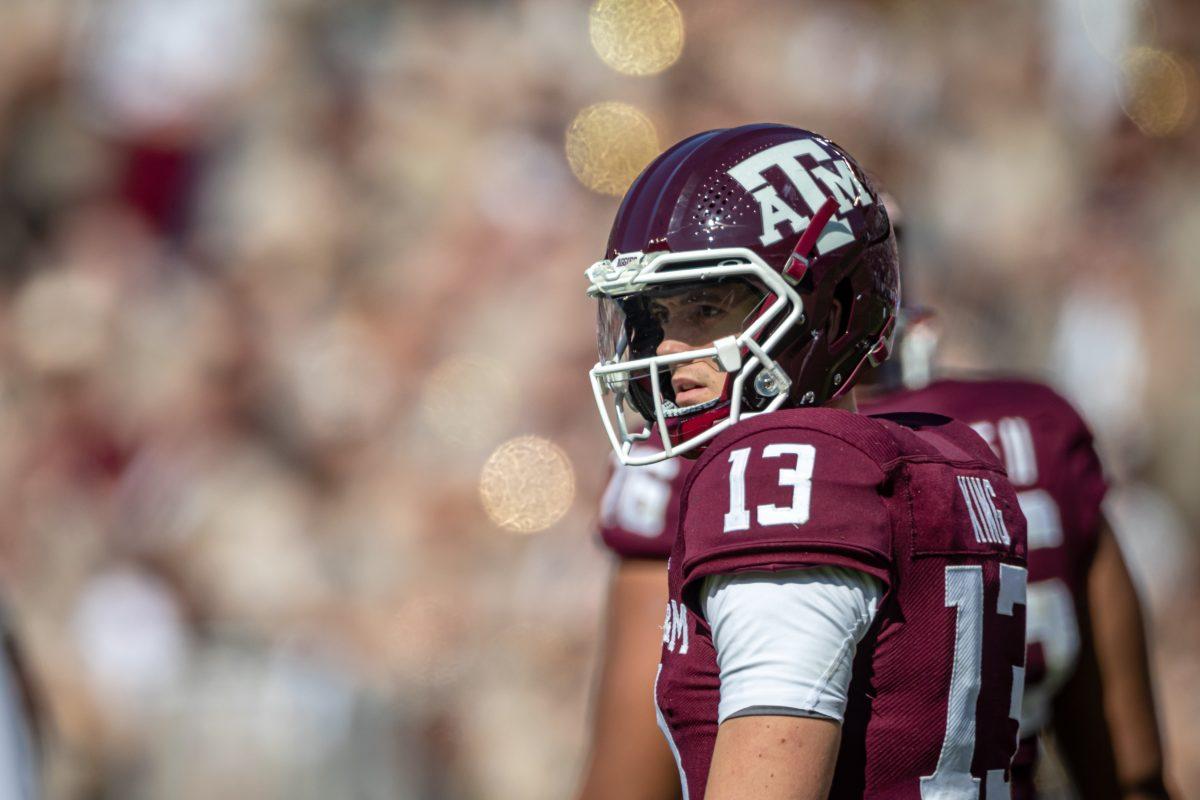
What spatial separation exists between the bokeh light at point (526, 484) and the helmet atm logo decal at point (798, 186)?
9.92 feet

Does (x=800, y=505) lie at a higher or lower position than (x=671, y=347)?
lower

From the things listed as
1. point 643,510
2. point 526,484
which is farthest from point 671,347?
point 526,484

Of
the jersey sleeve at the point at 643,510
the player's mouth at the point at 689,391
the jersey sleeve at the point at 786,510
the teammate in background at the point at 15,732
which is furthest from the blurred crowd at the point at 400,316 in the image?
the jersey sleeve at the point at 786,510

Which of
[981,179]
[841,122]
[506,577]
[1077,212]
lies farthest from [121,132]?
[1077,212]

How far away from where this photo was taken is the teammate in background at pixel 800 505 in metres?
1.03

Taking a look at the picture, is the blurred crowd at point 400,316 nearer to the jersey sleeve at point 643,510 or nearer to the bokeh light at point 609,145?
the bokeh light at point 609,145

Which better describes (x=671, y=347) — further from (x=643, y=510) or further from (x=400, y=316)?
(x=400, y=316)

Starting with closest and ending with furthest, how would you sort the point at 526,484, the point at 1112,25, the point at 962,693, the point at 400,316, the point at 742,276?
the point at 962,693, the point at 742,276, the point at 526,484, the point at 1112,25, the point at 400,316

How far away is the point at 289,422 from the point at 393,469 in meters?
0.38

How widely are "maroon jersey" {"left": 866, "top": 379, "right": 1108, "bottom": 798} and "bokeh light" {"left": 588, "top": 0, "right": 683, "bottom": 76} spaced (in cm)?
275

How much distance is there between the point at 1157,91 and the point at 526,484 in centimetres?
233

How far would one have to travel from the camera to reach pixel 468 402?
14.3ft

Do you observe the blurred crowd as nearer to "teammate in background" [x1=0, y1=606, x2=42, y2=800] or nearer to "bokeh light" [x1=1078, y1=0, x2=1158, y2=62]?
"bokeh light" [x1=1078, y1=0, x2=1158, y2=62]

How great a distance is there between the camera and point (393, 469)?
4.37 m
